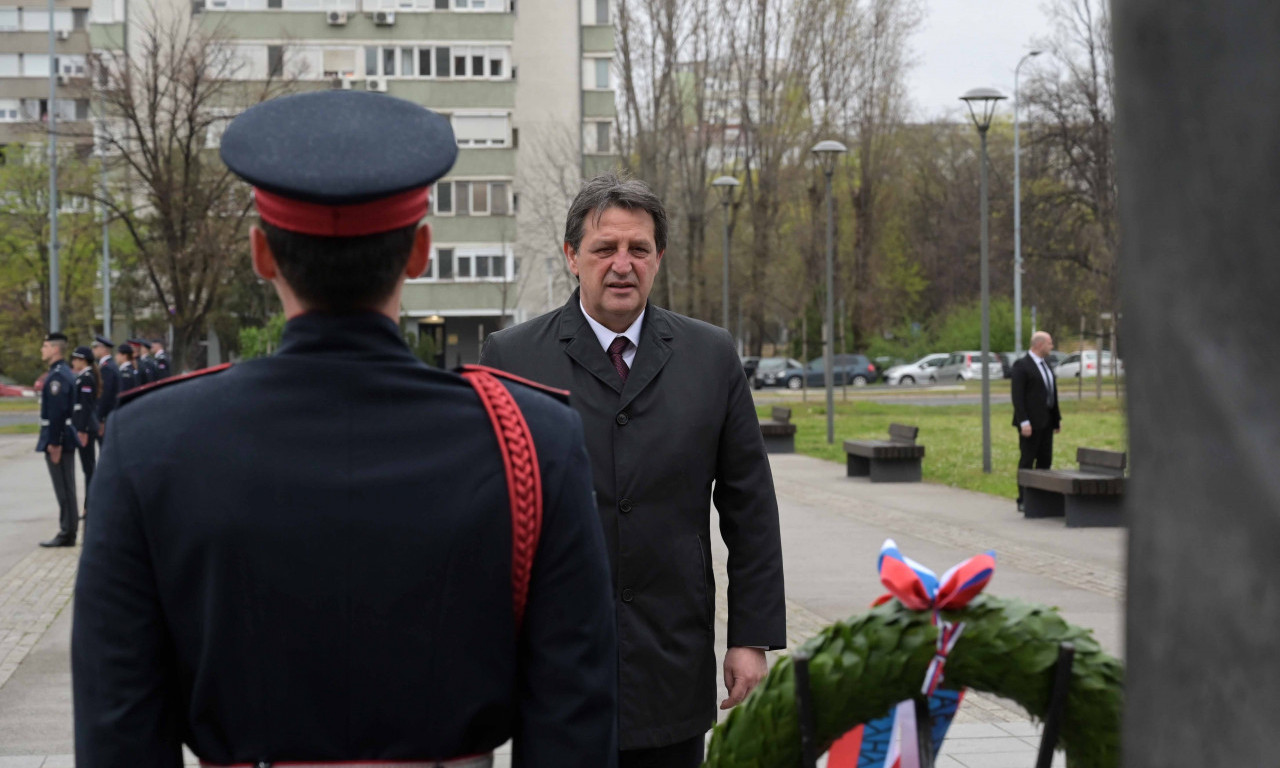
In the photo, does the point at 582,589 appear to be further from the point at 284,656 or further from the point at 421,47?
the point at 421,47

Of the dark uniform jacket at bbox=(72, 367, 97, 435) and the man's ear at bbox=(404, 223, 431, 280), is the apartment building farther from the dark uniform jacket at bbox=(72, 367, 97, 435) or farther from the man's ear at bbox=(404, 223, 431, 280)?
the man's ear at bbox=(404, 223, 431, 280)

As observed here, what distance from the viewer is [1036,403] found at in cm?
1645

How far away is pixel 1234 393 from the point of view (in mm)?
800

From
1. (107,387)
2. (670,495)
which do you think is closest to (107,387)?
(107,387)

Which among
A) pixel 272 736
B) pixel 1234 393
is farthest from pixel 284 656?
pixel 1234 393

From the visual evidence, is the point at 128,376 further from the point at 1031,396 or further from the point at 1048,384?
the point at 1048,384

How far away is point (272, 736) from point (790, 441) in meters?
24.9

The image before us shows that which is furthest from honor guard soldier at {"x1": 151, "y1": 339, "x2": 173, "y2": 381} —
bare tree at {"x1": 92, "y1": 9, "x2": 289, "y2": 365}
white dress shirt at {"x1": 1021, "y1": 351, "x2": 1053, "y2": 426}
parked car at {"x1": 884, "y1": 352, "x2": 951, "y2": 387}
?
parked car at {"x1": 884, "y1": 352, "x2": 951, "y2": 387}

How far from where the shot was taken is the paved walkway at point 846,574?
6590 millimetres

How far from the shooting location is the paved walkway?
21.6 ft

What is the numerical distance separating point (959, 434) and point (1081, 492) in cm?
1587

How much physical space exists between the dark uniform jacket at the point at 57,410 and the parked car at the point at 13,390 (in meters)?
48.5

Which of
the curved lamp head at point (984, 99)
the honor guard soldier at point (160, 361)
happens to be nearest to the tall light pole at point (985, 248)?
the curved lamp head at point (984, 99)

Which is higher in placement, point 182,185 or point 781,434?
point 182,185
